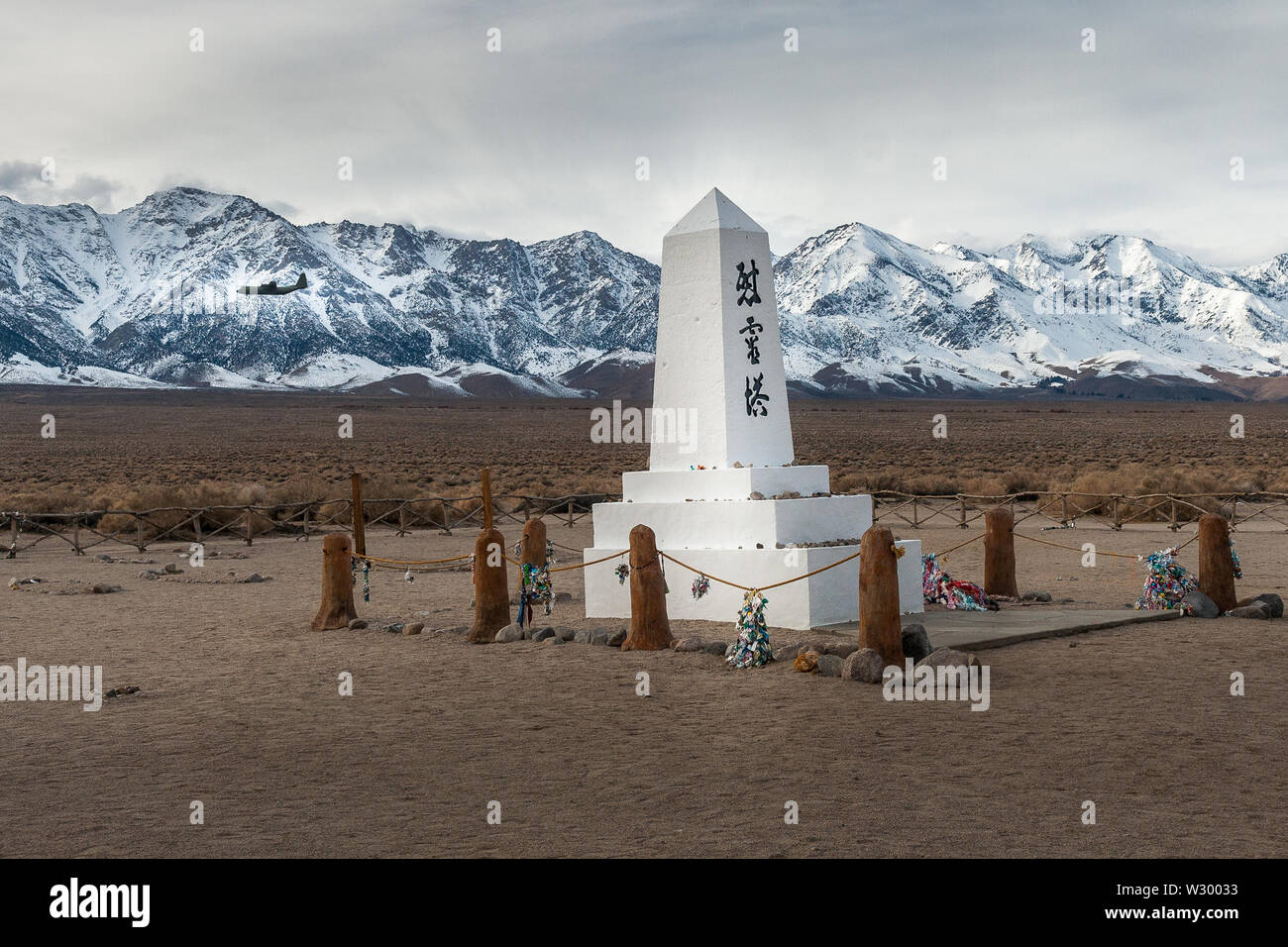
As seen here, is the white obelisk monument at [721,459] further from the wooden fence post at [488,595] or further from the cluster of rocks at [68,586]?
the cluster of rocks at [68,586]

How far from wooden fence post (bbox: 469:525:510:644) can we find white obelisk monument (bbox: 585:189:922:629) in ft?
4.92

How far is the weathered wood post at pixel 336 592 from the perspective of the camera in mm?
13258

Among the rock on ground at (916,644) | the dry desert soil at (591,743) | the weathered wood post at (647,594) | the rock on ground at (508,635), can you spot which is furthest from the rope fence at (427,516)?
the rock on ground at (916,644)

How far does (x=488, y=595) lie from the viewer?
12.0 m

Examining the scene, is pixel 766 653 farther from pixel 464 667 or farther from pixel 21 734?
pixel 21 734

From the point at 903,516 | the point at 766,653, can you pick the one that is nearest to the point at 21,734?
the point at 766,653

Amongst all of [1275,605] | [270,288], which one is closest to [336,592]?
[1275,605]

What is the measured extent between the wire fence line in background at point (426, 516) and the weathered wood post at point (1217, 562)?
10.8 metres

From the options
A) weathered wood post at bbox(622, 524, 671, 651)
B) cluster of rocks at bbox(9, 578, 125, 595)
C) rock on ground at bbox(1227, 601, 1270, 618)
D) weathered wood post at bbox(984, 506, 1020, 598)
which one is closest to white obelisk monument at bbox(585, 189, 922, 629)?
weathered wood post at bbox(622, 524, 671, 651)

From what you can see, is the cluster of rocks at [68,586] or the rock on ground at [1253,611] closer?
the rock on ground at [1253,611]

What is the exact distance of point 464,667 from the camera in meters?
10.7

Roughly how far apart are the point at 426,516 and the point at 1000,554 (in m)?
16.5

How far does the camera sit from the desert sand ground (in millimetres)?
5852

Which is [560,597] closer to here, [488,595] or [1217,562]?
[488,595]
